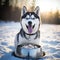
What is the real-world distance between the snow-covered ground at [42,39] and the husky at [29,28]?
4cm

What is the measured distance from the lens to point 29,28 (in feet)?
5.43

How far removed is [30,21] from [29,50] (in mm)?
265

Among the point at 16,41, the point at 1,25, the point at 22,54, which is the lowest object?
the point at 22,54

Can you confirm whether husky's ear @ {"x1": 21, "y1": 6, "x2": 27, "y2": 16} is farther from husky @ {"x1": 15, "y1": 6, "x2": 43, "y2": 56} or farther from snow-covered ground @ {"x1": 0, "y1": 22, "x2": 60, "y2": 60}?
snow-covered ground @ {"x1": 0, "y1": 22, "x2": 60, "y2": 60}

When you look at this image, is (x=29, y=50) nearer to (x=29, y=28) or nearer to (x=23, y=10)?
(x=29, y=28)

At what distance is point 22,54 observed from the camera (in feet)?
5.44

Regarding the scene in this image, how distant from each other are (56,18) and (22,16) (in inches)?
12.9

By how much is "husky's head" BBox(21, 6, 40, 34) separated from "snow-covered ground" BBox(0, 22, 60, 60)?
2.4 inches

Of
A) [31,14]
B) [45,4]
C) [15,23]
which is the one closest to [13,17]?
[15,23]

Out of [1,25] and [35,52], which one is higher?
[1,25]

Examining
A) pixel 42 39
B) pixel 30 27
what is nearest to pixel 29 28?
pixel 30 27

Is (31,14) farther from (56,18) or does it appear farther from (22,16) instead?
(56,18)

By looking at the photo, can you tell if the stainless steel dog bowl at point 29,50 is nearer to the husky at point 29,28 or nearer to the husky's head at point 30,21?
the husky at point 29,28

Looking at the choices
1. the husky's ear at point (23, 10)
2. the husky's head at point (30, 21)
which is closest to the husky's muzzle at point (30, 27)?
the husky's head at point (30, 21)
